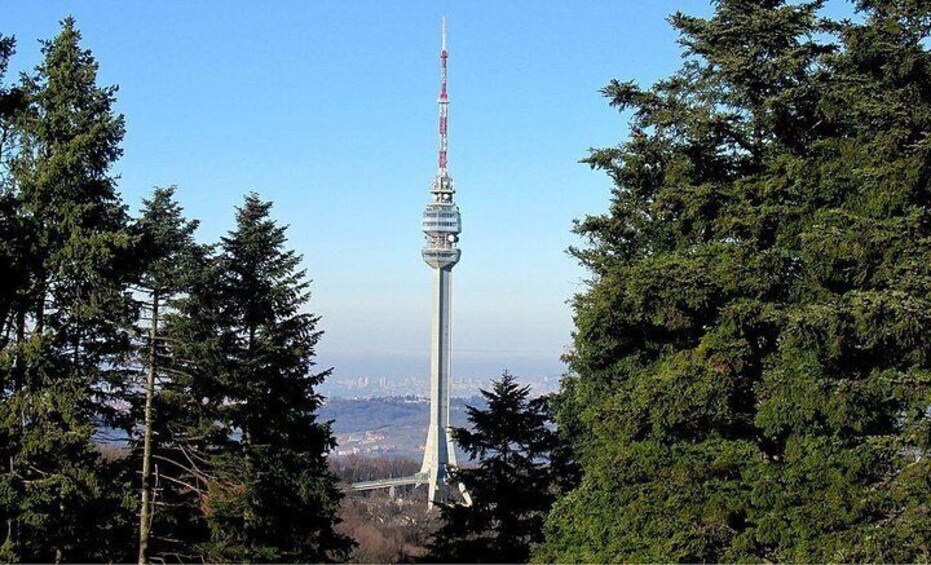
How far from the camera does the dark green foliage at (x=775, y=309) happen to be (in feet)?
37.7

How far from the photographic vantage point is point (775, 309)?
12516 mm

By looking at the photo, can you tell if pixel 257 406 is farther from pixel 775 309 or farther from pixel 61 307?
pixel 775 309

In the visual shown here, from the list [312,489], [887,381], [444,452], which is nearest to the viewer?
[887,381]

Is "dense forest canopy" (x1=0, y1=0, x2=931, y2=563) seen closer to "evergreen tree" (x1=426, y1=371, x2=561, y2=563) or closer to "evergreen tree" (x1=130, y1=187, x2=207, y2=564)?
"evergreen tree" (x1=130, y1=187, x2=207, y2=564)

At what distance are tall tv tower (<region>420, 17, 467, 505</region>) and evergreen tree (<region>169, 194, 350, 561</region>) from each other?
4056 inches

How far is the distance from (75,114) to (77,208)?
4.80 feet

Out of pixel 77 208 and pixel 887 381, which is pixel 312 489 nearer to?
pixel 77 208

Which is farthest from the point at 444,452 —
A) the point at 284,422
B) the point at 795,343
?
the point at 795,343

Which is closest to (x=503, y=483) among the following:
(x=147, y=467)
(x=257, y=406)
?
(x=257, y=406)

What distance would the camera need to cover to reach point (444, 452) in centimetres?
13038

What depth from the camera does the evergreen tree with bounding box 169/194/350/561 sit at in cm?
1833

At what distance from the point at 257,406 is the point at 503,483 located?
17.6 feet

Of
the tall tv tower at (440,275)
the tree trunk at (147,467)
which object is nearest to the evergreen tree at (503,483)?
the tree trunk at (147,467)

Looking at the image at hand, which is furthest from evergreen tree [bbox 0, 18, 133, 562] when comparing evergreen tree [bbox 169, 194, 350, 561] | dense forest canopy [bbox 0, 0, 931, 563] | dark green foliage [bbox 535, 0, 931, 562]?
dark green foliage [bbox 535, 0, 931, 562]
